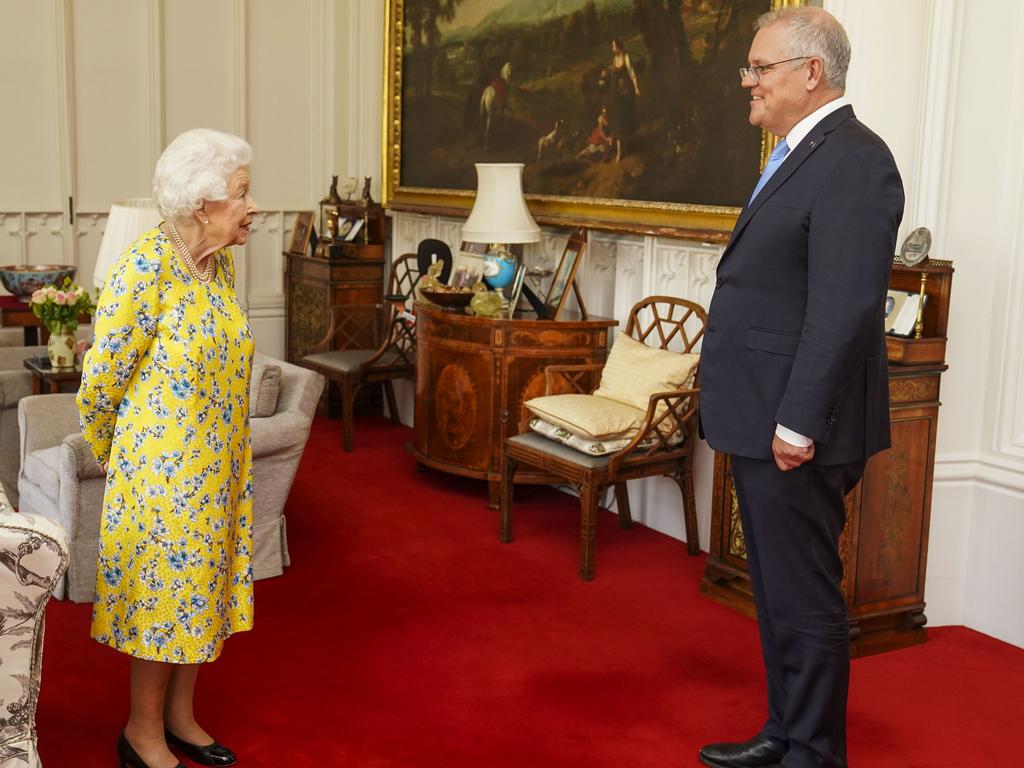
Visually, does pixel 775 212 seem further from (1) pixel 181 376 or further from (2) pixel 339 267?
(2) pixel 339 267

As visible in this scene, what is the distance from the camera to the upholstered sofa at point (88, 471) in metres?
4.43

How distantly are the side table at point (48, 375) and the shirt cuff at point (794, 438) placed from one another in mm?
3583

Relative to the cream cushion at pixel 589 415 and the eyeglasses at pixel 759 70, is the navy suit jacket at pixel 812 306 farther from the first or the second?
the cream cushion at pixel 589 415

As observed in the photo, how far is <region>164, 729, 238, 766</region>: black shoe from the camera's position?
10.8ft

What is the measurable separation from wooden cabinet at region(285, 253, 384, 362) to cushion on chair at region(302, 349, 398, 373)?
0.42 meters

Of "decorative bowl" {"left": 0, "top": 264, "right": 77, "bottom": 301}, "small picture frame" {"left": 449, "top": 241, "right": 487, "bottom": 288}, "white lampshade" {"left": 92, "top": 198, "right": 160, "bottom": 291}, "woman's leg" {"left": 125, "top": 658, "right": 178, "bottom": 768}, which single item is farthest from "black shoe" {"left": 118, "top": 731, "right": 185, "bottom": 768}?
"decorative bowl" {"left": 0, "top": 264, "right": 77, "bottom": 301}

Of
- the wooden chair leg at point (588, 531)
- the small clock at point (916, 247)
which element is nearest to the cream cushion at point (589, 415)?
the wooden chair leg at point (588, 531)

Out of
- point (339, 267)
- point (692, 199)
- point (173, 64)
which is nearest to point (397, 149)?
point (339, 267)

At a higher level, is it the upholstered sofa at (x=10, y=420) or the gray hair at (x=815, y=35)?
the gray hair at (x=815, y=35)

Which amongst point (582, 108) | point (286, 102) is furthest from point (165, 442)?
point (286, 102)

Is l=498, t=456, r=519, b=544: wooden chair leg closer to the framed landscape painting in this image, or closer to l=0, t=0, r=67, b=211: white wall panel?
the framed landscape painting

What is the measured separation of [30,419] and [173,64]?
3965mm

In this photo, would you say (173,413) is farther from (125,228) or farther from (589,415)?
(589,415)

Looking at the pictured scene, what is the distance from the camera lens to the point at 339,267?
7789mm
